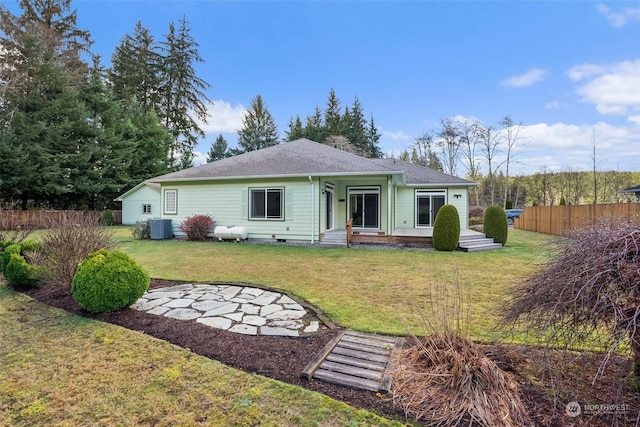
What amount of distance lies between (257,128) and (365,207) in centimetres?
2785

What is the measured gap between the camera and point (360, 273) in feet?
23.4

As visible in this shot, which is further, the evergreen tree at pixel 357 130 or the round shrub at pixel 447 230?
the evergreen tree at pixel 357 130

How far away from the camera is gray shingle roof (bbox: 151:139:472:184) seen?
11505 millimetres

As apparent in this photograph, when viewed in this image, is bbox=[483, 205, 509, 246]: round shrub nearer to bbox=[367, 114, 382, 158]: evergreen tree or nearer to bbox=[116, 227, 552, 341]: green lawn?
bbox=[116, 227, 552, 341]: green lawn

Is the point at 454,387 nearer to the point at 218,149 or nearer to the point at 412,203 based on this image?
the point at 412,203

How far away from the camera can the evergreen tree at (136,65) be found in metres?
29.0

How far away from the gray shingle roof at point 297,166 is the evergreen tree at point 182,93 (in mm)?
17957

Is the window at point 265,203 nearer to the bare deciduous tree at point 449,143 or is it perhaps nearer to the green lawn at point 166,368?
the green lawn at point 166,368

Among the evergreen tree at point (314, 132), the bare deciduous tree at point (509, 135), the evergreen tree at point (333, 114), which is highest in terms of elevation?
the evergreen tree at point (333, 114)

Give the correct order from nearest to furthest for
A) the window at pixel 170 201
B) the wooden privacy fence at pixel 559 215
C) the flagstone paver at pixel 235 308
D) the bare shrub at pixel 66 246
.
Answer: the flagstone paver at pixel 235 308, the bare shrub at pixel 66 246, the wooden privacy fence at pixel 559 215, the window at pixel 170 201

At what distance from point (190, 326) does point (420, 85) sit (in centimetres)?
1699

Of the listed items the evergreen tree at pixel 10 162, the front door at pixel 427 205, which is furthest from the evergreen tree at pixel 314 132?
the evergreen tree at pixel 10 162

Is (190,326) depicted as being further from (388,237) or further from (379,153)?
(379,153)

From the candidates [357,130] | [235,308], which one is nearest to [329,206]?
[235,308]
